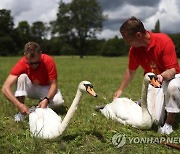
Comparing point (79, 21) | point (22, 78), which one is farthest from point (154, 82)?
point (79, 21)

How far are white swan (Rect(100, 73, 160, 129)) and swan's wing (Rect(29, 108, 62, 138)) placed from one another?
1.17 m

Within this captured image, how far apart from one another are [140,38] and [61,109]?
264 cm

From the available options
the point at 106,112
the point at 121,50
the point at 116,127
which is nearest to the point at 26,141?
the point at 116,127

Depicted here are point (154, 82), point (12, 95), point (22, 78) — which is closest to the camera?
point (154, 82)

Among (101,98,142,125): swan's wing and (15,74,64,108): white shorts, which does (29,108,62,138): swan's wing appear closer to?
(101,98,142,125): swan's wing

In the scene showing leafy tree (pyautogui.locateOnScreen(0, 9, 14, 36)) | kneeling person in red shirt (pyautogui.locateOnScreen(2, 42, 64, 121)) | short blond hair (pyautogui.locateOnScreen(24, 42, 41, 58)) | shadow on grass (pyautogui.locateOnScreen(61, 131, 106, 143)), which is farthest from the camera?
leafy tree (pyautogui.locateOnScreen(0, 9, 14, 36))

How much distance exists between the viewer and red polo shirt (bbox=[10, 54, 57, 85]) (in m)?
6.25

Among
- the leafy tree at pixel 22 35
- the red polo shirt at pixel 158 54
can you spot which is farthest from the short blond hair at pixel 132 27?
the leafy tree at pixel 22 35

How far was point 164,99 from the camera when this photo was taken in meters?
5.39

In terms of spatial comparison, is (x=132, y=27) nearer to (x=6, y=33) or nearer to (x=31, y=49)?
(x=31, y=49)

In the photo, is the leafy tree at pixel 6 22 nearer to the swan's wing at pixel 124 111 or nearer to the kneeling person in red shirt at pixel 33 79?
the kneeling person in red shirt at pixel 33 79

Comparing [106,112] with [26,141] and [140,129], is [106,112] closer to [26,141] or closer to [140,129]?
[140,129]

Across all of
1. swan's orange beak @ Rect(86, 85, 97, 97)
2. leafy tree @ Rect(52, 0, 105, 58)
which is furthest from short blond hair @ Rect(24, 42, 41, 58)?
leafy tree @ Rect(52, 0, 105, 58)

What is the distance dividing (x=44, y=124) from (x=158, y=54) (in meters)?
1.99
